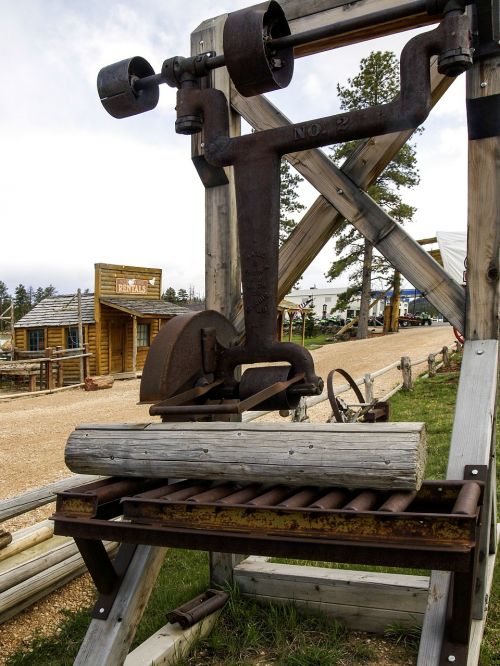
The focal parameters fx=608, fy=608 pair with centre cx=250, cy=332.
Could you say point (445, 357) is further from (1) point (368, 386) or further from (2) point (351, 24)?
(2) point (351, 24)

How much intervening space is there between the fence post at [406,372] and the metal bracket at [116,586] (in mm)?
11669

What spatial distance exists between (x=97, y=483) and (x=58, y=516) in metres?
0.19

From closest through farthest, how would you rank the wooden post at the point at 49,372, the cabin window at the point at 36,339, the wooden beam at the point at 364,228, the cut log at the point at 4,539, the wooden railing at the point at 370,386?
1. the wooden beam at the point at 364,228
2. the cut log at the point at 4,539
3. the wooden railing at the point at 370,386
4. the wooden post at the point at 49,372
5. the cabin window at the point at 36,339

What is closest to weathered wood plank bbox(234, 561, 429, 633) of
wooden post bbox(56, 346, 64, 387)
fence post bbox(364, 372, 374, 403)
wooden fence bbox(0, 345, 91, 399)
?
fence post bbox(364, 372, 374, 403)

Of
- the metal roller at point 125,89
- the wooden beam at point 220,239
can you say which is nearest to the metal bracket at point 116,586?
the wooden beam at point 220,239

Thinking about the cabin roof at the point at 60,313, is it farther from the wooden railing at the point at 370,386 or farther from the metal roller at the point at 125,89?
the metal roller at the point at 125,89

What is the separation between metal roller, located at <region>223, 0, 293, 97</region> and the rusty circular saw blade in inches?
33.4

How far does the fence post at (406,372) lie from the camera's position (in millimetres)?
13344

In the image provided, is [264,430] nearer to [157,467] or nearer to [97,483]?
[157,467]

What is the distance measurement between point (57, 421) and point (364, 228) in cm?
1112

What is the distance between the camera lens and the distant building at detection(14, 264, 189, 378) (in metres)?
22.0

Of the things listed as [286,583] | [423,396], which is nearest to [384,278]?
[423,396]

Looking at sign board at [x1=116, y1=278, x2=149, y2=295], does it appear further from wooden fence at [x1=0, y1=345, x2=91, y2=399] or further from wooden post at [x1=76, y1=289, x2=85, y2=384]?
wooden fence at [x1=0, y1=345, x2=91, y2=399]

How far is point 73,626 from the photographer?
3697 millimetres
